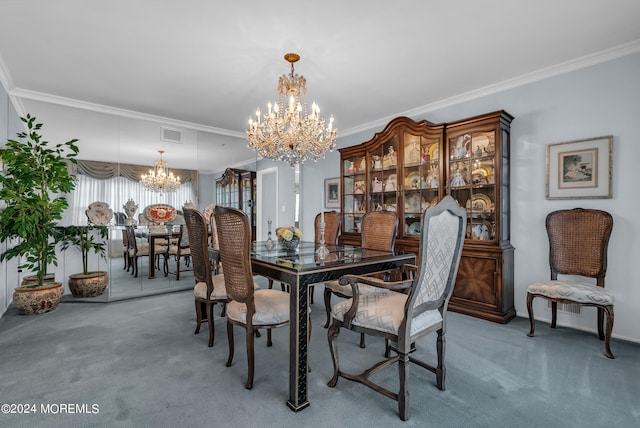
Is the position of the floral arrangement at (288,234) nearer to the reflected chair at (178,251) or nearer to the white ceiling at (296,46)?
the white ceiling at (296,46)

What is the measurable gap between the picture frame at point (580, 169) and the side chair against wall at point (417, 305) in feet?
6.36

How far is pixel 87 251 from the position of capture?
157 inches

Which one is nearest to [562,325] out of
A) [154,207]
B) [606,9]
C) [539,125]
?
[539,125]

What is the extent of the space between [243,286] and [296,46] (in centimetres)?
202

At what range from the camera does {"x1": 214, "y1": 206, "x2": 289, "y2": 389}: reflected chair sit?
1.89m

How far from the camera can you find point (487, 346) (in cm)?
254

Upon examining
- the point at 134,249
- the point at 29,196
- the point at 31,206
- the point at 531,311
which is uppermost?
the point at 29,196

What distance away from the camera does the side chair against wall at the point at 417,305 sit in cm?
162

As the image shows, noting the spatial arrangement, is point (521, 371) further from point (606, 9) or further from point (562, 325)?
point (606, 9)

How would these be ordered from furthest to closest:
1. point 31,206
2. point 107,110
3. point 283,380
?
point 107,110, point 31,206, point 283,380

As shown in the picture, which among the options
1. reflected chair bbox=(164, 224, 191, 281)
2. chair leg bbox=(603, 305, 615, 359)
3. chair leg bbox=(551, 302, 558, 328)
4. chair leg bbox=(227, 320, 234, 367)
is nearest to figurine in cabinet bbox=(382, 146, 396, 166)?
chair leg bbox=(551, 302, 558, 328)


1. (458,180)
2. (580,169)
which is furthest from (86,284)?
(580,169)

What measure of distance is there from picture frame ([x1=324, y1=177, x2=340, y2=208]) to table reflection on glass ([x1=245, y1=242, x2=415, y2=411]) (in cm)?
310

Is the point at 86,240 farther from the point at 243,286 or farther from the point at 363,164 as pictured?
the point at 363,164
